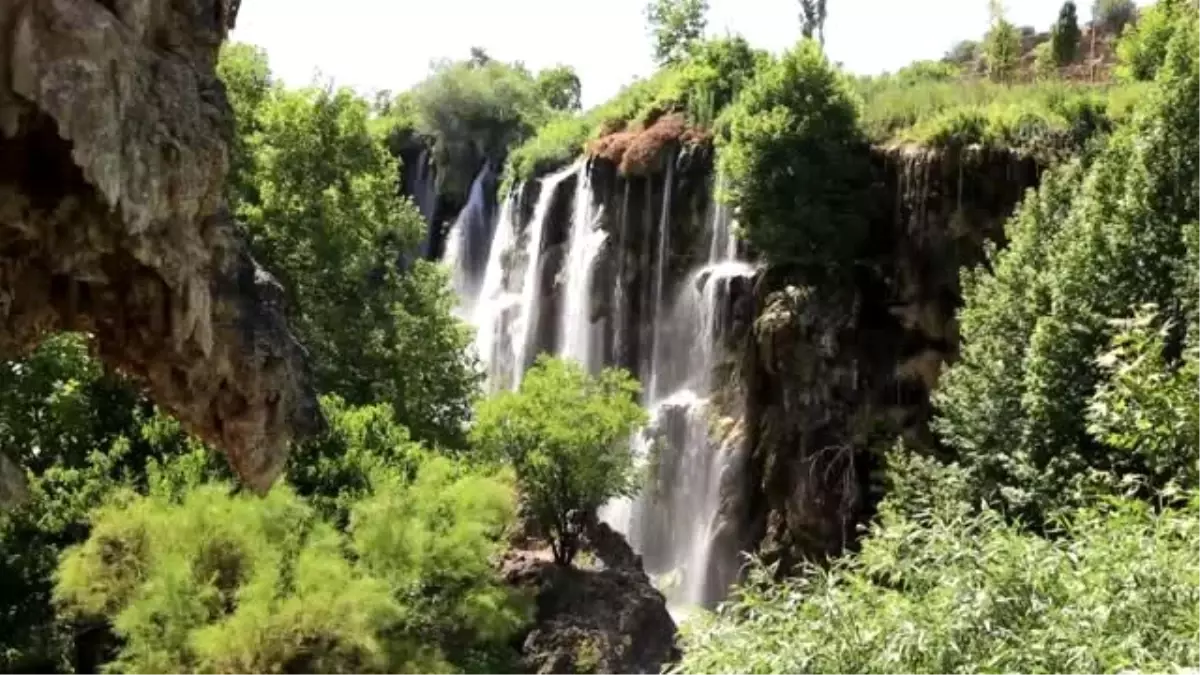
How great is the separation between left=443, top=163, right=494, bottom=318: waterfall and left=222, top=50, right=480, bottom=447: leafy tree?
38.9 feet

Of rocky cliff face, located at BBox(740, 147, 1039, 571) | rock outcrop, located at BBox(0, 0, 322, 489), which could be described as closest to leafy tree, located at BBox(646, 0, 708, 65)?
rocky cliff face, located at BBox(740, 147, 1039, 571)

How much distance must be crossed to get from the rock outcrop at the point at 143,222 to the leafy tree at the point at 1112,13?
111 ft

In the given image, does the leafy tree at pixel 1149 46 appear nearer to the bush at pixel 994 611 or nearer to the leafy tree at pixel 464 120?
the bush at pixel 994 611

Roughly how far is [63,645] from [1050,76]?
827 inches

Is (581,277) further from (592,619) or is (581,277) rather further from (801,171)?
(592,619)

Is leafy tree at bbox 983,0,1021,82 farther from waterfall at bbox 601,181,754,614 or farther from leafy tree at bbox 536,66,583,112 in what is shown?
leafy tree at bbox 536,66,583,112

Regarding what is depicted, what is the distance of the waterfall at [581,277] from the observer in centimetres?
2561

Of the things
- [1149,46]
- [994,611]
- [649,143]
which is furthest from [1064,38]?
[994,611]

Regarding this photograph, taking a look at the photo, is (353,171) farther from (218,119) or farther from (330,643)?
(218,119)

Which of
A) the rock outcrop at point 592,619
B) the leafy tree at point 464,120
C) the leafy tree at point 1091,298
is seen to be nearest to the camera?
the leafy tree at point 1091,298

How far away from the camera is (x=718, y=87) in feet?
85.7

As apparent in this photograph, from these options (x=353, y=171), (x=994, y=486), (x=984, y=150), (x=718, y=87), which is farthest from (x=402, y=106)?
(x=994, y=486)

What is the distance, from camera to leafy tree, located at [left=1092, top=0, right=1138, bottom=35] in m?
34.7

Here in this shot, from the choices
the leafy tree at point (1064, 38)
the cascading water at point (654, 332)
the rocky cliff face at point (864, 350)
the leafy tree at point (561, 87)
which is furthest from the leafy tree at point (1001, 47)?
the leafy tree at point (561, 87)
